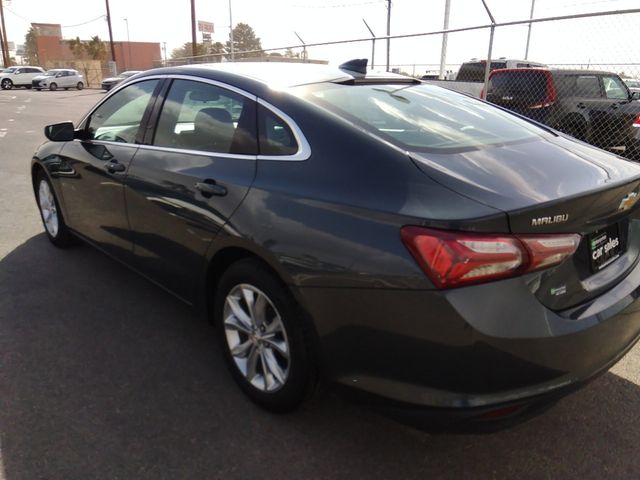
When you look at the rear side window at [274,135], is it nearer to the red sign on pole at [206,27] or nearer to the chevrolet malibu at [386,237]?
the chevrolet malibu at [386,237]

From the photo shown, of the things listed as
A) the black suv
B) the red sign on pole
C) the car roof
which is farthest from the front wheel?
the red sign on pole

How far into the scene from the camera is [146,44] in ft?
276

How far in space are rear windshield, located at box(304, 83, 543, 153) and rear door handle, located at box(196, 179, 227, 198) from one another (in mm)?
611

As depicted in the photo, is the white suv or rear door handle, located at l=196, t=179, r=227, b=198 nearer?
rear door handle, located at l=196, t=179, r=227, b=198

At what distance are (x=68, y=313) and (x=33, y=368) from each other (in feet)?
2.29

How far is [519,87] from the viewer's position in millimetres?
10180

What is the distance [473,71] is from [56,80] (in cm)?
3461

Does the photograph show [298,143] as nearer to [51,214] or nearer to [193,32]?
[51,214]

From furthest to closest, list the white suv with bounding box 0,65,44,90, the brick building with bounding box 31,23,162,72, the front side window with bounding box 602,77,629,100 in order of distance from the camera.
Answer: the brick building with bounding box 31,23,162,72 → the white suv with bounding box 0,65,44,90 → the front side window with bounding box 602,77,629,100

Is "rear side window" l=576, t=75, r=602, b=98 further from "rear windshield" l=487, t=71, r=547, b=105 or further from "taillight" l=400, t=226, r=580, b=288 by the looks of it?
"taillight" l=400, t=226, r=580, b=288

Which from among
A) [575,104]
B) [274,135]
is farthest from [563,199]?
[575,104]

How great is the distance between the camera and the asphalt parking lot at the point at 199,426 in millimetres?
2275

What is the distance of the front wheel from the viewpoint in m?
2.32

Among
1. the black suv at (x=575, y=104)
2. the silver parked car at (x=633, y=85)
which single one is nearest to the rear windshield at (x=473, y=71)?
the silver parked car at (x=633, y=85)
